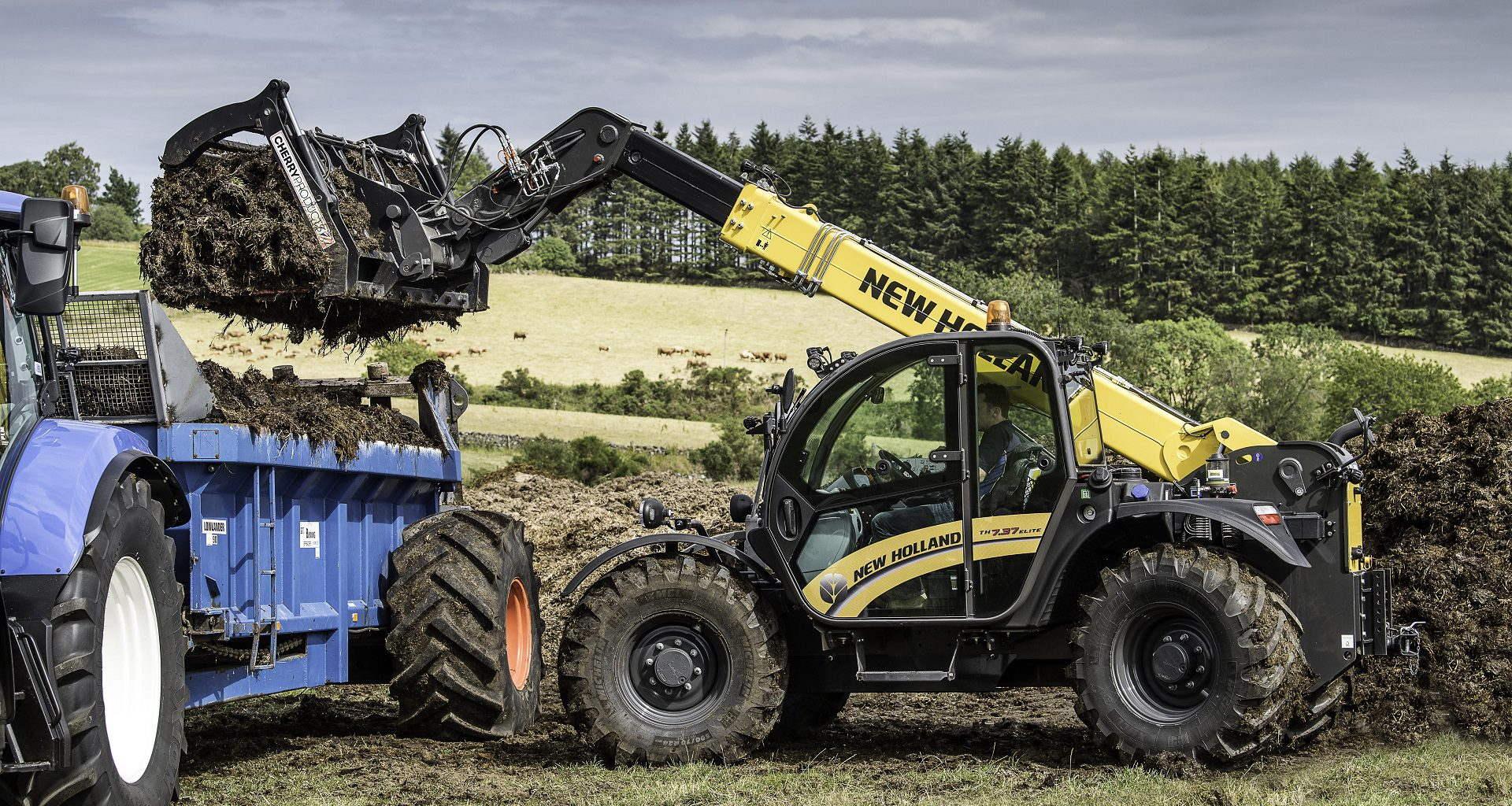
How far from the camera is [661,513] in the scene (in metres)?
9.04

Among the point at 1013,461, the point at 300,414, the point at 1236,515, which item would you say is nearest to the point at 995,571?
the point at 1013,461

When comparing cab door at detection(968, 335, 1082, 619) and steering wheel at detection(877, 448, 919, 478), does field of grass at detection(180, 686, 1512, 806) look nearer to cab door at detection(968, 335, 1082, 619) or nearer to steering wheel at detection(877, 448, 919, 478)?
cab door at detection(968, 335, 1082, 619)

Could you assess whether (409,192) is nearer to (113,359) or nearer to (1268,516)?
(113,359)

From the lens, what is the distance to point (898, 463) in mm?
8617

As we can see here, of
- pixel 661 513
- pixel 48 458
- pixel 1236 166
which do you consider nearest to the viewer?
pixel 48 458

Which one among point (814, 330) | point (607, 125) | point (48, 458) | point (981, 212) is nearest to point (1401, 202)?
point (981, 212)

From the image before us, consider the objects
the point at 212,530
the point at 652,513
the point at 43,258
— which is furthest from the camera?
the point at 652,513

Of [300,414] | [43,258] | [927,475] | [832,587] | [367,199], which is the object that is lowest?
[832,587]

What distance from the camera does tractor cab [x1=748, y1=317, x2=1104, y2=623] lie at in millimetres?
8375

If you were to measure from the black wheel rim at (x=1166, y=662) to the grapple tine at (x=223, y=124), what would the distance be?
20.3ft

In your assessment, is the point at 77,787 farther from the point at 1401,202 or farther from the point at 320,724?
the point at 1401,202

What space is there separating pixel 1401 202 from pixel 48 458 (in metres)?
95.3

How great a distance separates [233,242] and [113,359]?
7.54 feet

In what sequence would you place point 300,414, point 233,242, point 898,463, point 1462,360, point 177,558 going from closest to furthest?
point 177,558, point 300,414, point 898,463, point 233,242, point 1462,360
